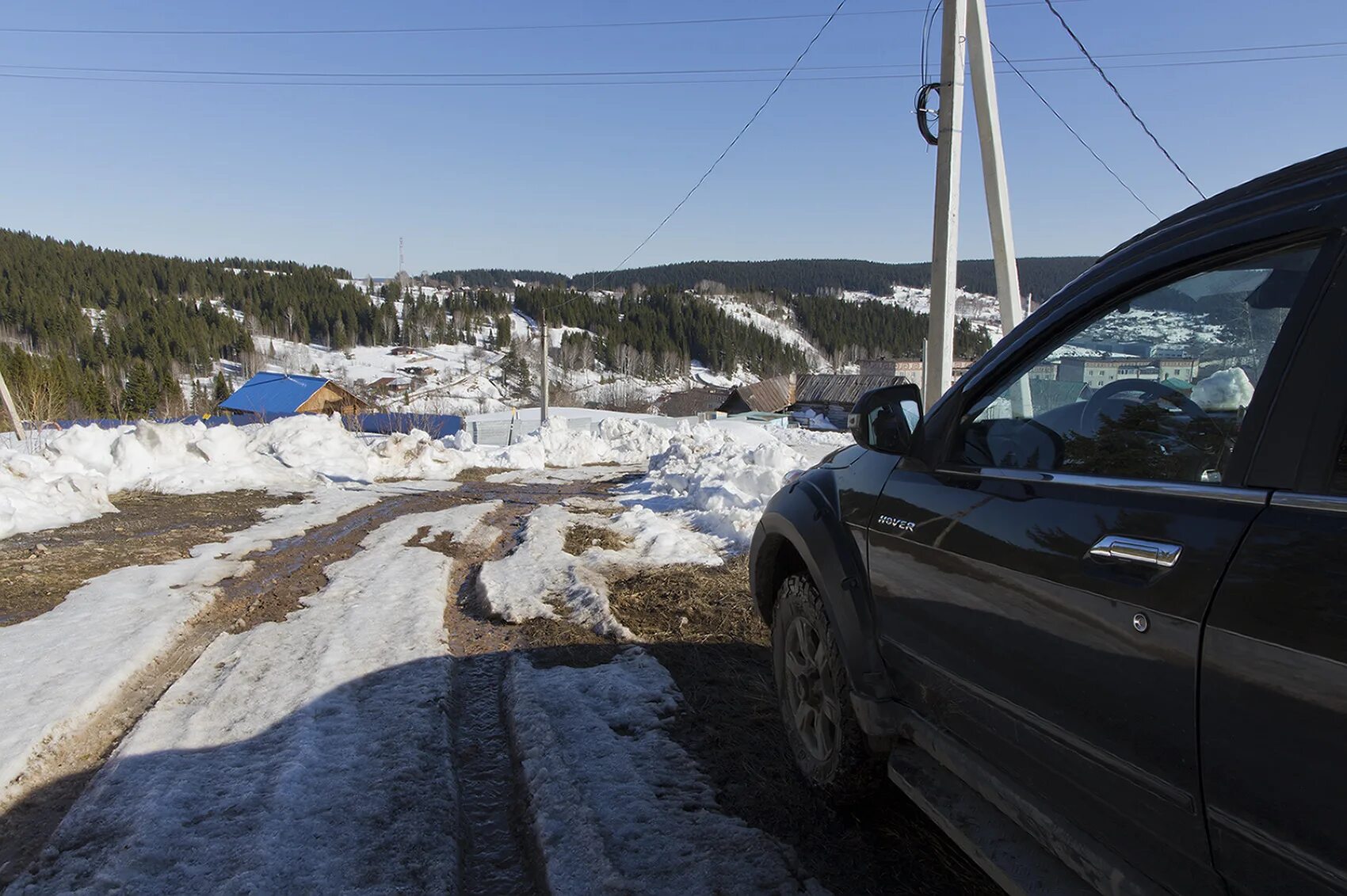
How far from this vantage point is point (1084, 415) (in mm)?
2102

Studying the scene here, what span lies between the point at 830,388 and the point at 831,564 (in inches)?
3332

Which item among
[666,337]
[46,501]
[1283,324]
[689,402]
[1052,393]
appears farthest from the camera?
[666,337]

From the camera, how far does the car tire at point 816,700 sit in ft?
9.53

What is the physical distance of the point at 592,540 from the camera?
8.94 meters

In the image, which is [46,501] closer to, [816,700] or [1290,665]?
[816,700]

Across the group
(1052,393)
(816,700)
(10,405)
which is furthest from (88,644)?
(10,405)

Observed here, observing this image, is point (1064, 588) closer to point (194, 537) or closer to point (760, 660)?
point (760, 660)

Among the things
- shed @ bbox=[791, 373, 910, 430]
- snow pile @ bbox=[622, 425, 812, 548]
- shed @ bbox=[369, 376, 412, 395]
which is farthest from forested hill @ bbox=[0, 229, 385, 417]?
shed @ bbox=[791, 373, 910, 430]

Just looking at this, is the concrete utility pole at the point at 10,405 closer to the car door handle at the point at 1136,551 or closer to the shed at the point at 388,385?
the car door handle at the point at 1136,551

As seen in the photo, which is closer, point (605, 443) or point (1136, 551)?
point (1136, 551)

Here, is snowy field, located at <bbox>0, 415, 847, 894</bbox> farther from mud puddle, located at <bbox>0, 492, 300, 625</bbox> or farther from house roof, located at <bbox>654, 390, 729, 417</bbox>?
house roof, located at <bbox>654, 390, 729, 417</bbox>

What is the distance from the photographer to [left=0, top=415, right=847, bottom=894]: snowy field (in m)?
2.84

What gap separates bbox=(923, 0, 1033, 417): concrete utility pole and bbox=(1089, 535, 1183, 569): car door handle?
7.45 meters

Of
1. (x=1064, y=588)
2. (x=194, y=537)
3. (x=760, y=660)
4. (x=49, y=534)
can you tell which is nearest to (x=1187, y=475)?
(x=1064, y=588)
